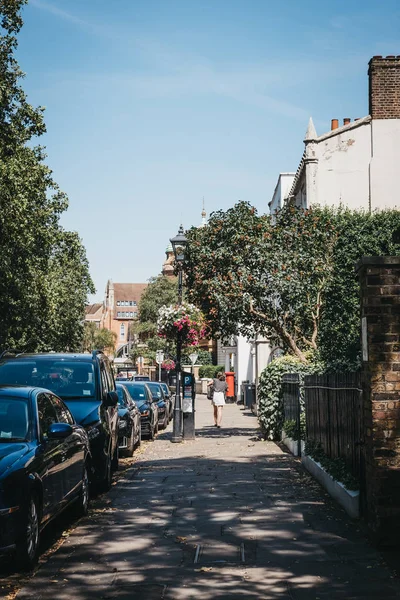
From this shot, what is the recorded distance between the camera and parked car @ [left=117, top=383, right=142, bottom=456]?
57.0 feet

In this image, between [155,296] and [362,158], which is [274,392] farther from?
[155,296]

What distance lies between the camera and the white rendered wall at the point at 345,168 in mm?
34969

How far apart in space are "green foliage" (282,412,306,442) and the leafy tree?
4723 millimetres

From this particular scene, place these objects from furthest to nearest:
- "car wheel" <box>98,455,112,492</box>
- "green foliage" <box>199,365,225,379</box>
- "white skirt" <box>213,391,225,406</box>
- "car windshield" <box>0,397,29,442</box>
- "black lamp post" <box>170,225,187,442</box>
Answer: "green foliage" <box>199,365,225,379</box> → "white skirt" <box>213,391,225,406</box> → "black lamp post" <box>170,225,187,442</box> → "car wheel" <box>98,455,112,492</box> → "car windshield" <box>0,397,29,442</box>

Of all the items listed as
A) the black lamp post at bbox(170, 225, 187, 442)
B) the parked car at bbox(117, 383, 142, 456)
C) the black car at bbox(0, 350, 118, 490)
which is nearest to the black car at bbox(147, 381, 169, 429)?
the black lamp post at bbox(170, 225, 187, 442)

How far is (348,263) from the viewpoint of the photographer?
30.0m

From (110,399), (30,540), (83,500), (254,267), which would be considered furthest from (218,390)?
(30,540)

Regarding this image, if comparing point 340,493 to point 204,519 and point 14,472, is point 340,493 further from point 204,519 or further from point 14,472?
point 14,472

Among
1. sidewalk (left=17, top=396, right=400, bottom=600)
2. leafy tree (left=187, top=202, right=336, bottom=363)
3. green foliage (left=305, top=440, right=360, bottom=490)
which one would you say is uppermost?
leafy tree (left=187, top=202, right=336, bottom=363)

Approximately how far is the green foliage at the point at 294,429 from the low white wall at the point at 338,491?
9.32 ft

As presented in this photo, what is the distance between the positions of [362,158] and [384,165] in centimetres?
94

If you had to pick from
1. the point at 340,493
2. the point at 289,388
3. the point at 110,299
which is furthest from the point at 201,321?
the point at 110,299

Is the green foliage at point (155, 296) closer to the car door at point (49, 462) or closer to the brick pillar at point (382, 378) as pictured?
the car door at point (49, 462)

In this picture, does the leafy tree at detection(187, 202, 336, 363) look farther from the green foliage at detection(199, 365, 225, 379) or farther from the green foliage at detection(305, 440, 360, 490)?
the green foliage at detection(199, 365, 225, 379)
